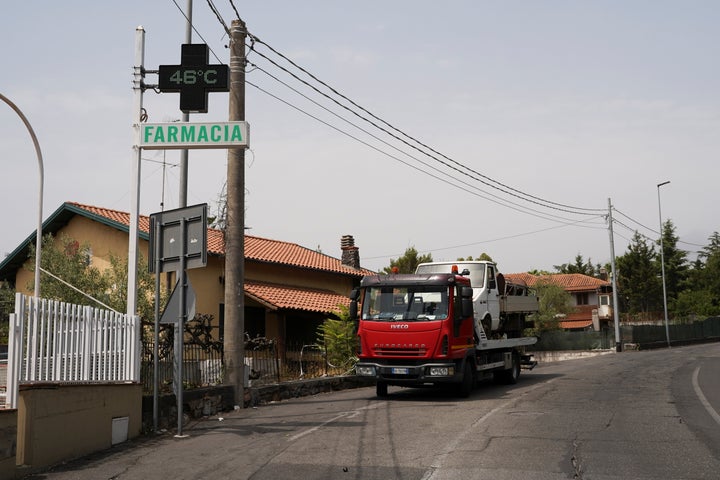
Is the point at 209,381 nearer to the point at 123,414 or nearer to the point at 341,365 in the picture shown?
the point at 123,414

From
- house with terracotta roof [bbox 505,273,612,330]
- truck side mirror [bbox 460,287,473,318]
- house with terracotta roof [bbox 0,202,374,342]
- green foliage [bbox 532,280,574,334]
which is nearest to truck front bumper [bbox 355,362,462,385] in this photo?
truck side mirror [bbox 460,287,473,318]

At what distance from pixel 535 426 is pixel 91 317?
639cm

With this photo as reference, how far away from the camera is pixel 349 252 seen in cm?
3441

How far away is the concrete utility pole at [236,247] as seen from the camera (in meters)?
14.1

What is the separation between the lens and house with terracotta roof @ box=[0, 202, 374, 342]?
2458 cm

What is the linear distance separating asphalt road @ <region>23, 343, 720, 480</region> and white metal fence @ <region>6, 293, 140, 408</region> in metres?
1.02

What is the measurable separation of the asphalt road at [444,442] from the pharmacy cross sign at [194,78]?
209 inches

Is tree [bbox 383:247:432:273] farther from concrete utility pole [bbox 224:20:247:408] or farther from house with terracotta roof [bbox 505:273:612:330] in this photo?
concrete utility pole [bbox 224:20:247:408]

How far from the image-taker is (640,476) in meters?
7.61

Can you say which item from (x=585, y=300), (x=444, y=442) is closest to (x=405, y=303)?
(x=444, y=442)

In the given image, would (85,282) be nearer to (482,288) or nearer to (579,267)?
(482,288)

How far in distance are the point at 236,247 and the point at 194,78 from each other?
3461mm

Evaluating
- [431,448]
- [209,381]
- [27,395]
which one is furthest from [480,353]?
[27,395]

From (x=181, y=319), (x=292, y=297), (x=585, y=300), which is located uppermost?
(x=585, y=300)
